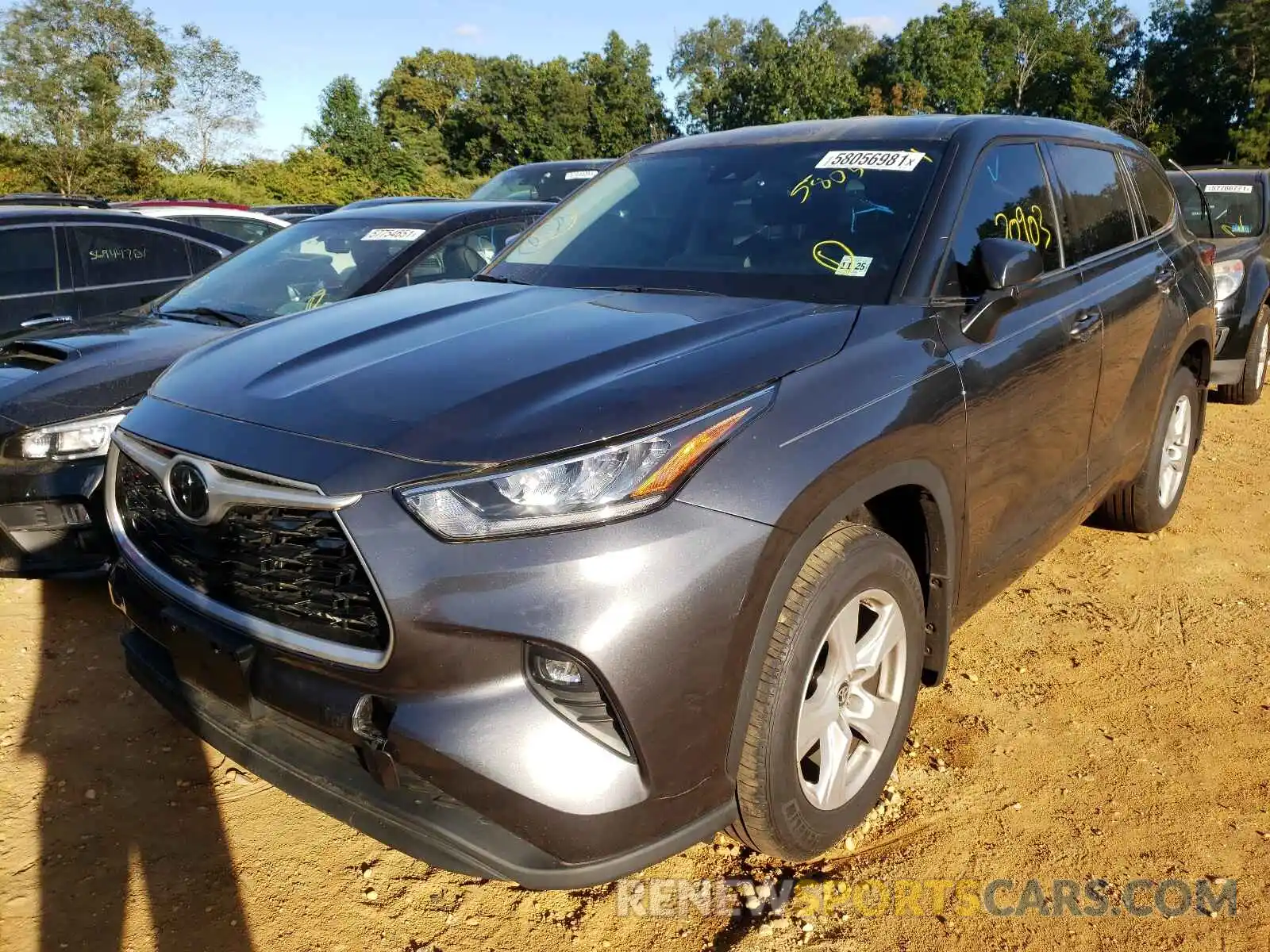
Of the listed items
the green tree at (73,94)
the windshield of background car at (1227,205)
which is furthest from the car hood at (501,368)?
the green tree at (73,94)

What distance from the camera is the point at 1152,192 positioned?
4254mm

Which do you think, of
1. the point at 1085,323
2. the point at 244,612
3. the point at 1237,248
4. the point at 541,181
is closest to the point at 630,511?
the point at 244,612

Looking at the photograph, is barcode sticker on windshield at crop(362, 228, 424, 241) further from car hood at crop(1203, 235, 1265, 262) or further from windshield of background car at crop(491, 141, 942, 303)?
car hood at crop(1203, 235, 1265, 262)

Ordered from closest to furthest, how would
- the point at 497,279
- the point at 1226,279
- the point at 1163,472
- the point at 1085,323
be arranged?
1. the point at 1085,323
2. the point at 497,279
3. the point at 1163,472
4. the point at 1226,279

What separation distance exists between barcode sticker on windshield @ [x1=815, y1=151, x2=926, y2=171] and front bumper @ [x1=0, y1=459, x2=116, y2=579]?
2992 mm

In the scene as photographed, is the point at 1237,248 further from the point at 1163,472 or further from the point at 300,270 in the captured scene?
the point at 300,270

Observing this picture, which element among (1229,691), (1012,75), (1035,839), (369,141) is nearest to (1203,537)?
(1229,691)

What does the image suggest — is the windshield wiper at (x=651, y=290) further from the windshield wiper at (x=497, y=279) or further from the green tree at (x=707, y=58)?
the green tree at (x=707, y=58)

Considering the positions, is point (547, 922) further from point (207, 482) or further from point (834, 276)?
point (834, 276)

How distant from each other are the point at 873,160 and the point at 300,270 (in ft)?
10.4

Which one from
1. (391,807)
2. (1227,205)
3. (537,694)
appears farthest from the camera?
(1227,205)

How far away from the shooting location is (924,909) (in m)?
2.25

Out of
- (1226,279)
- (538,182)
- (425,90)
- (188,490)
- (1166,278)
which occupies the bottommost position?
(188,490)

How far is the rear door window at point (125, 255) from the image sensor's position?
238 inches
